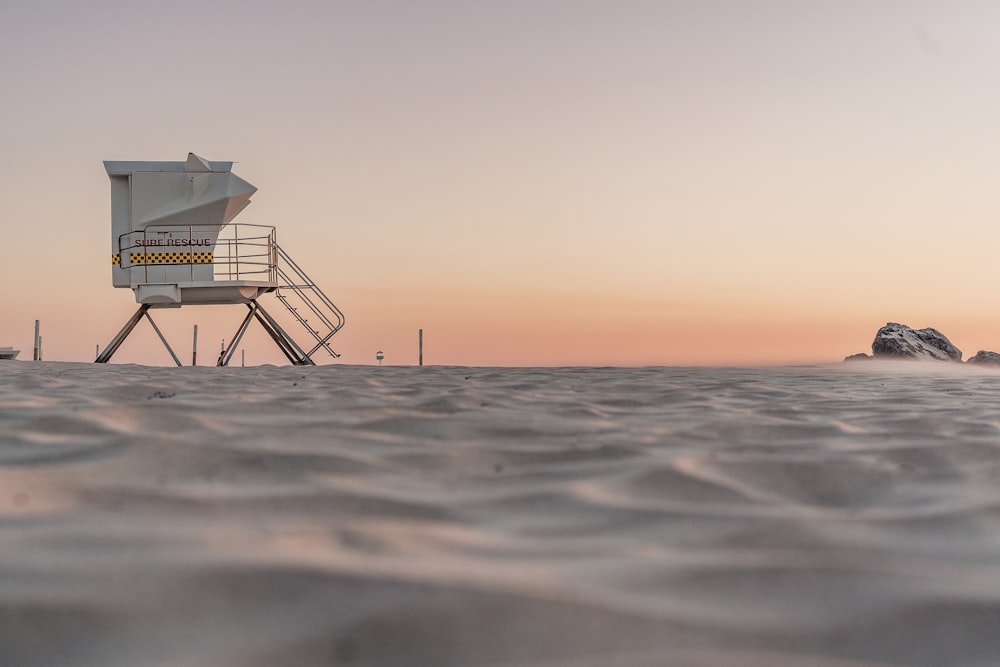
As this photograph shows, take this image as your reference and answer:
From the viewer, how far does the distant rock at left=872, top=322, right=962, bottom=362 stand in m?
18.0

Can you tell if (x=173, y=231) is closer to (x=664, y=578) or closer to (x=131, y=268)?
(x=131, y=268)

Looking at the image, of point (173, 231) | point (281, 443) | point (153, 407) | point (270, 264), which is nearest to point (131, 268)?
point (173, 231)

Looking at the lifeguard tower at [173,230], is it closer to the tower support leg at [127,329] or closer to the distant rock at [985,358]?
the tower support leg at [127,329]

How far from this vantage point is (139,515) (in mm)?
2029

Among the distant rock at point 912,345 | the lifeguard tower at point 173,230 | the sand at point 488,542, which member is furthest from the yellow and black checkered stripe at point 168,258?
the distant rock at point 912,345

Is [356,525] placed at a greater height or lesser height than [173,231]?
lesser

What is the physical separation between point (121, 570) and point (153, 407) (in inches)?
101

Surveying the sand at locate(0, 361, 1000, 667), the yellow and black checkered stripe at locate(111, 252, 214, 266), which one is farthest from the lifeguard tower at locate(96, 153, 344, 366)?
the sand at locate(0, 361, 1000, 667)

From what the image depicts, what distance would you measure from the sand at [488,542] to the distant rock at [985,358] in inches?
673

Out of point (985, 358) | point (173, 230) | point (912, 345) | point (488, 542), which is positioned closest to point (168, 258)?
point (173, 230)

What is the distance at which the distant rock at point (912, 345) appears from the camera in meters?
18.0

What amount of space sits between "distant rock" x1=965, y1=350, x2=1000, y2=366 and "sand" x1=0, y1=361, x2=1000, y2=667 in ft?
56.1

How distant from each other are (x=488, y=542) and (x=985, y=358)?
20414 mm

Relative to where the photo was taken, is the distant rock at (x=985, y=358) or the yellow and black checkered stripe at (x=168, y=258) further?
the distant rock at (x=985, y=358)
